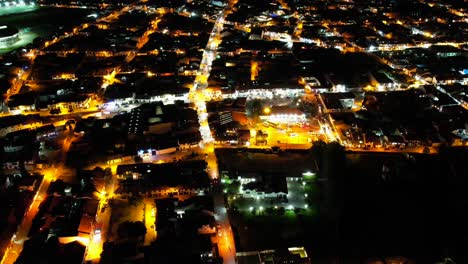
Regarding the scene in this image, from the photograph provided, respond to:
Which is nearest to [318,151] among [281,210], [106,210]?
[281,210]

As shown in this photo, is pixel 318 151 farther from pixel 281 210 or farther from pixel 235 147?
pixel 281 210

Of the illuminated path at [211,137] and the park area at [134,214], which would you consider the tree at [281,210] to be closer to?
the illuminated path at [211,137]

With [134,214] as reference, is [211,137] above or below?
above

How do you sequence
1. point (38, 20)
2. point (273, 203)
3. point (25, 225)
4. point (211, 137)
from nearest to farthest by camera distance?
point (25, 225) < point (273, 203) < point (211, 137) < point (38, 20)

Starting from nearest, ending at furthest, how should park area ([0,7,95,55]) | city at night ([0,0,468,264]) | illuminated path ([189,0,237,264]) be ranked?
illuminated path ([189,0,237,264])
city at night ([0,0,468,264])
park area ([0,7,95,55])

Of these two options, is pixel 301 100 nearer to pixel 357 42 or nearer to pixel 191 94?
pixel 191 94

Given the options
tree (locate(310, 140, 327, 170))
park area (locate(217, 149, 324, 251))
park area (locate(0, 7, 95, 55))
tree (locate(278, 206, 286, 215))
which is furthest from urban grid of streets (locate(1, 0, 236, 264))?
park area (locate(0, 7, 95, 55))

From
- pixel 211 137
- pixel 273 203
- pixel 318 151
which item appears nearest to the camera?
pixel 273 203

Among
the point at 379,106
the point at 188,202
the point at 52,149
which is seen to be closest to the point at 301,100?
the point at 379,106

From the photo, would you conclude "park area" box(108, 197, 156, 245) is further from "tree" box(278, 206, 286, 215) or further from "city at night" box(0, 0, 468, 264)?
"tree" box(278, 206, 286, 215)
